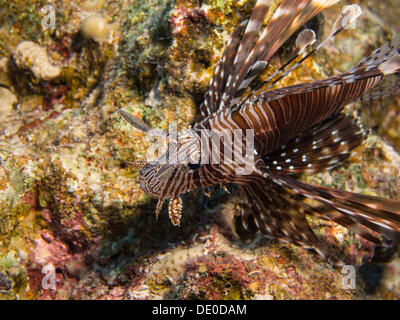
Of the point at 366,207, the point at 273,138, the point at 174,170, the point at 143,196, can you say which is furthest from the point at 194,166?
the point at 366,207

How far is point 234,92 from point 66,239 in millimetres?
3296

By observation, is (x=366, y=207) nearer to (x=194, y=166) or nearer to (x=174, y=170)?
(x=194, y=166)

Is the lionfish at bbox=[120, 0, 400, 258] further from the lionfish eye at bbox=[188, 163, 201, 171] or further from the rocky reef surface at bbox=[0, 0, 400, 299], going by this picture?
the rocky reef surface at bbox=[0, 0, 400, 299]

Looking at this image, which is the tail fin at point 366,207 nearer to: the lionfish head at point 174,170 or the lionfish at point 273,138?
the lionfish at point 273,138

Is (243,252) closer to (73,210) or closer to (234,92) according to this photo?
(234,92)

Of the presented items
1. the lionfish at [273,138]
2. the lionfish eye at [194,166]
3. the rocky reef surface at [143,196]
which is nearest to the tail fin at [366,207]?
the lionfish at [273,138]

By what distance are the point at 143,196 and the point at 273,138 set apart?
1.96 m

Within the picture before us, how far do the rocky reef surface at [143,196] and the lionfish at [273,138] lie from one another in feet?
1.14

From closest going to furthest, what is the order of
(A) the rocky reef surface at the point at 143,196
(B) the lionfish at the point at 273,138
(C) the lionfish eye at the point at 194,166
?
1. (B) the lionfish at the point at 273,138
2. (C) the lionfish eye at the point at 194,166
3. (A) the rocky reef surface at the point at 143,196

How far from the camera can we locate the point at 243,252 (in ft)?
11.3

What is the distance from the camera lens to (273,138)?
3270 millimetres

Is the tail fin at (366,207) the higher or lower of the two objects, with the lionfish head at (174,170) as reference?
lower

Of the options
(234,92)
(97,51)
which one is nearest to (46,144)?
(97,51)

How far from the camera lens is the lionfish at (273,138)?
2.63 m
